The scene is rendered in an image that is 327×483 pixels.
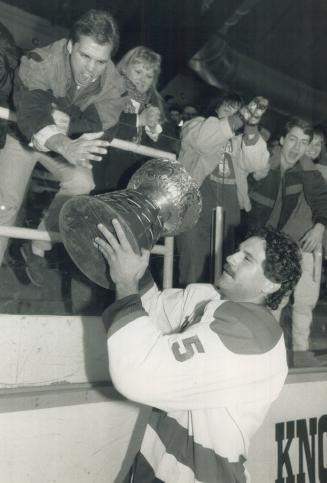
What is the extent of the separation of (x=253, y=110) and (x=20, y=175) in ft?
3.54

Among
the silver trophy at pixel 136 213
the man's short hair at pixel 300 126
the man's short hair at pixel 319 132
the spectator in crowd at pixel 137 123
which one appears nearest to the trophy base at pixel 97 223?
the silver trophy at pixel 136 213

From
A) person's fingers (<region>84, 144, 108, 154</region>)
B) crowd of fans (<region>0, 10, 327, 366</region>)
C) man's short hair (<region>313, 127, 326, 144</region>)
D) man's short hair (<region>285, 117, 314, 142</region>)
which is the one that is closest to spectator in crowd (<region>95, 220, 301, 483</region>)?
person's fingers (<region>84, 144, 108, 154</region>)

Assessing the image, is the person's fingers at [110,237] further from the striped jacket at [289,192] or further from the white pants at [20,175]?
the striped jacket at [289,192]

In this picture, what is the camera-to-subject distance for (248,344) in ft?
4.11

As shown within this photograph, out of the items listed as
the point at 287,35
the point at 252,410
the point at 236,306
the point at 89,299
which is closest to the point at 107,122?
the point at 89,299

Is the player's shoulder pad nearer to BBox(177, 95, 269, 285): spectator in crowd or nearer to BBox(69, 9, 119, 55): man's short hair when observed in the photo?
BBox(177, 95, 269, 285): spectator in crowd

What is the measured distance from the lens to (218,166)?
7.50 feet

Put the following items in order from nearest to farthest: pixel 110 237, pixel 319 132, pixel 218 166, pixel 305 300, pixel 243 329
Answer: pixel 110 237 < pixel 243 329 < pixel 218 166 < pixel 305 300 < pixel 319 132

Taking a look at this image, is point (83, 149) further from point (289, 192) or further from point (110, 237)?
point (289, 192)

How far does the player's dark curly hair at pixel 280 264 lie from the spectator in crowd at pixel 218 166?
1.76 ft

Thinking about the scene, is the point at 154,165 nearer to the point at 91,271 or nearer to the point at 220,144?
the point at 91,271

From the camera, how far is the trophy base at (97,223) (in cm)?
116

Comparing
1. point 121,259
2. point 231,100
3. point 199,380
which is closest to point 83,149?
point 121,259

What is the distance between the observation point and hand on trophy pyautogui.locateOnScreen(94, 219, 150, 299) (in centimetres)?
113
